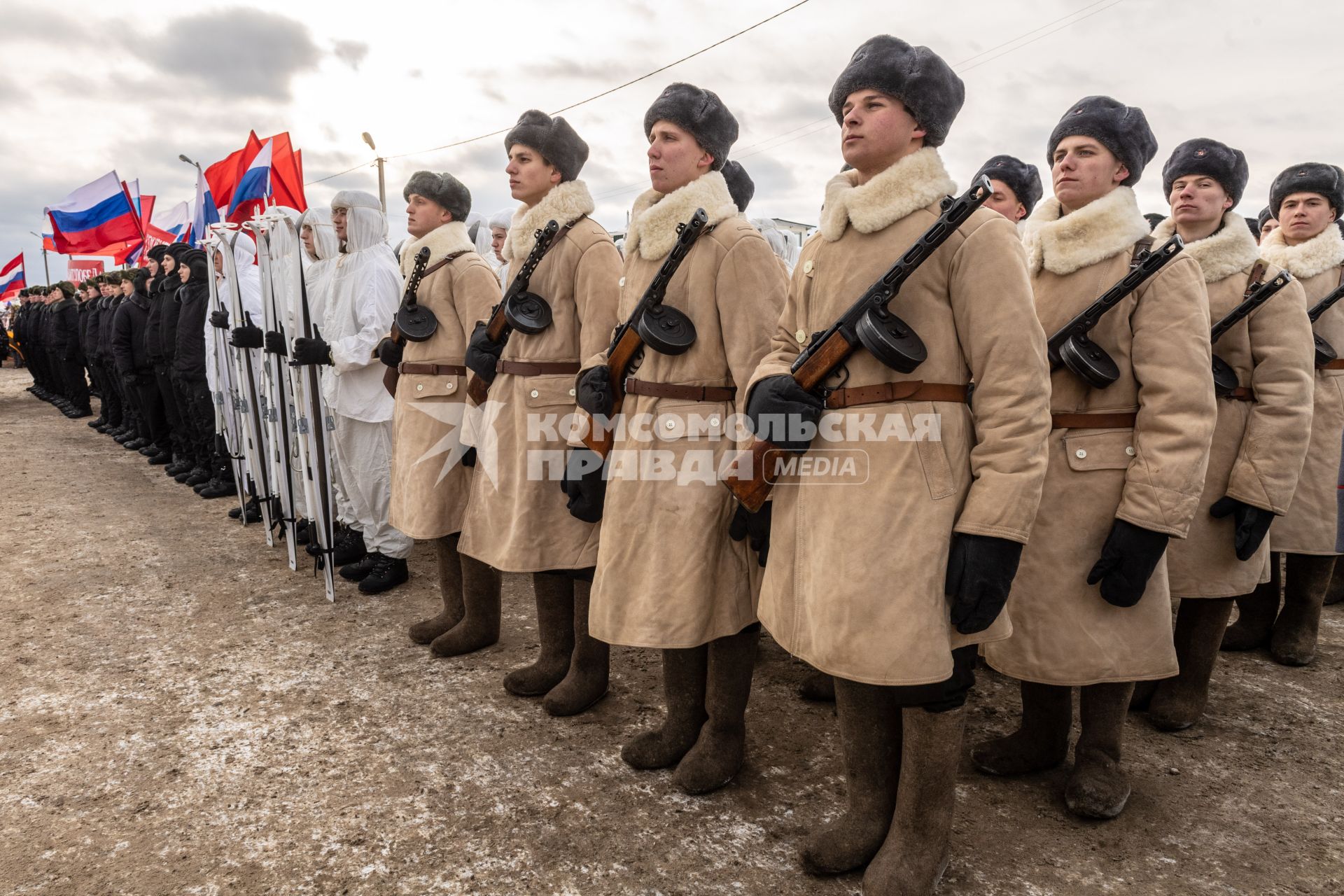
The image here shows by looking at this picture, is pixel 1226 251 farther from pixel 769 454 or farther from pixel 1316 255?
pixel 769 454

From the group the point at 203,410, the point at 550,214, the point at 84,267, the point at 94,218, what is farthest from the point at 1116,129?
the point at 84,267

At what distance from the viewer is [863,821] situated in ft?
7.06

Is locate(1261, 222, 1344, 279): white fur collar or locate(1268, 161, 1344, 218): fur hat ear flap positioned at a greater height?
locate(1268, 161, 1344, 218): fur hat ear flap

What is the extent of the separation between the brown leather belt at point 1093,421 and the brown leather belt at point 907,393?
60cm

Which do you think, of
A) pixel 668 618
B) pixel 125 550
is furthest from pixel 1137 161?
pixel 125 550

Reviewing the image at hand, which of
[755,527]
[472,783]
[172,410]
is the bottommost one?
[472,783]

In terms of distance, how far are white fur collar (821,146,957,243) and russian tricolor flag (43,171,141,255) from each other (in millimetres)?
14622

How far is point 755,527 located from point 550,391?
111cm

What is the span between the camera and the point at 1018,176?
3744mm

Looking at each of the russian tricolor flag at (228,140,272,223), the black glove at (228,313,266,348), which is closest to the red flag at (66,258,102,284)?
the russian tricolor flag at (228,140,272,223)

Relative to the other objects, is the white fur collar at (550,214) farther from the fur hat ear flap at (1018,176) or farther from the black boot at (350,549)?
the black boot at (350,549)

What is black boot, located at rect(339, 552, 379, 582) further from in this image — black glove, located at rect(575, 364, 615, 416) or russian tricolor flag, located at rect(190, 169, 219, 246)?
russian tricolor flag, located at rect(190, 169, 219, 246)

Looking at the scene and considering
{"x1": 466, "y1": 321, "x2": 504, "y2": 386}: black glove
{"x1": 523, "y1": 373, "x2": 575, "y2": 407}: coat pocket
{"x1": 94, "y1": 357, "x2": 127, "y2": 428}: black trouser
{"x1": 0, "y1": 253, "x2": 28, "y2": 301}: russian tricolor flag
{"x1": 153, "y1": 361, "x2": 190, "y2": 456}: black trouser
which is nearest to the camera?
{"x1": 523, "y1": 373, "x2": 575, "y2": 407}: coat pocket

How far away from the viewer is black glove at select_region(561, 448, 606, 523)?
2.76 m
